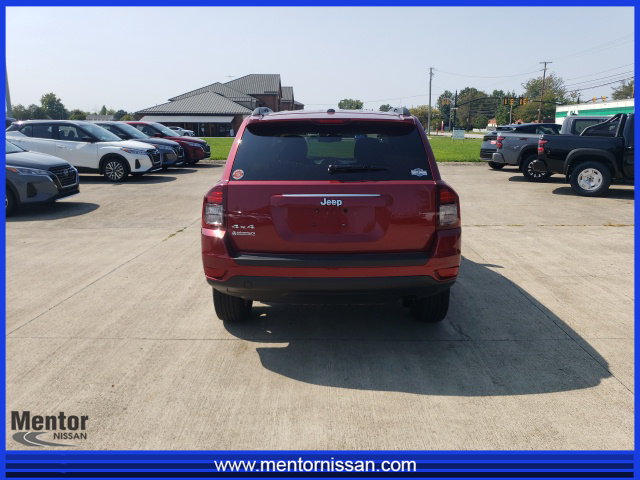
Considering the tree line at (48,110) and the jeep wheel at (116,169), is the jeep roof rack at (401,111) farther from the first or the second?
the tree line at (48,110)

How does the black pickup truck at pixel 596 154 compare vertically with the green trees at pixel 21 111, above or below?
below

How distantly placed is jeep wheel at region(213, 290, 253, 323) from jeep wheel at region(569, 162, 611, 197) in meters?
11.1

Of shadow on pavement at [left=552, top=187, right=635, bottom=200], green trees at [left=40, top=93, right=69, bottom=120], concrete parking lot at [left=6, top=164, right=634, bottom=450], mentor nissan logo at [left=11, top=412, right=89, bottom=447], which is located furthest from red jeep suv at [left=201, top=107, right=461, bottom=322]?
green trees at [left=40, top=93, right=69, bottom=120]

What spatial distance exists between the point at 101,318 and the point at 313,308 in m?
1.94

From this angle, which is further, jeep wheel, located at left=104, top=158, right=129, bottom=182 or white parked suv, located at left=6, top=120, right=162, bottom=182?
jeep wheel, located at left=104, top=158, right=129, bottom=182

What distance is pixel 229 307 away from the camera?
483 centimetres

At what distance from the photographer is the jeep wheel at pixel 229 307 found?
4781 mm

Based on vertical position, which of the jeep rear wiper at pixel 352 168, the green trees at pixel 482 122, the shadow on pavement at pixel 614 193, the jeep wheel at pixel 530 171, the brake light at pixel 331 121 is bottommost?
the shadow on pavement at pixel 614 193

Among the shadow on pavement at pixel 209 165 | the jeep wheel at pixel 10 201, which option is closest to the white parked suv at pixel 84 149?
the jeep wheel at pixel 10 201

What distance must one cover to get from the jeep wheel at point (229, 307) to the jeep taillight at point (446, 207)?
5.83 ft

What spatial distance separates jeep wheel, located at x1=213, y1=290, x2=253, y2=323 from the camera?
188 inches

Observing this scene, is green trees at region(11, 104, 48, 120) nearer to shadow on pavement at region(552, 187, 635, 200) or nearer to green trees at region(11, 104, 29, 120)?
green trees at region(11, 104, 29, 120)

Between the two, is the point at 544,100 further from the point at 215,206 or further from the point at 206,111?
the point at 215,206
